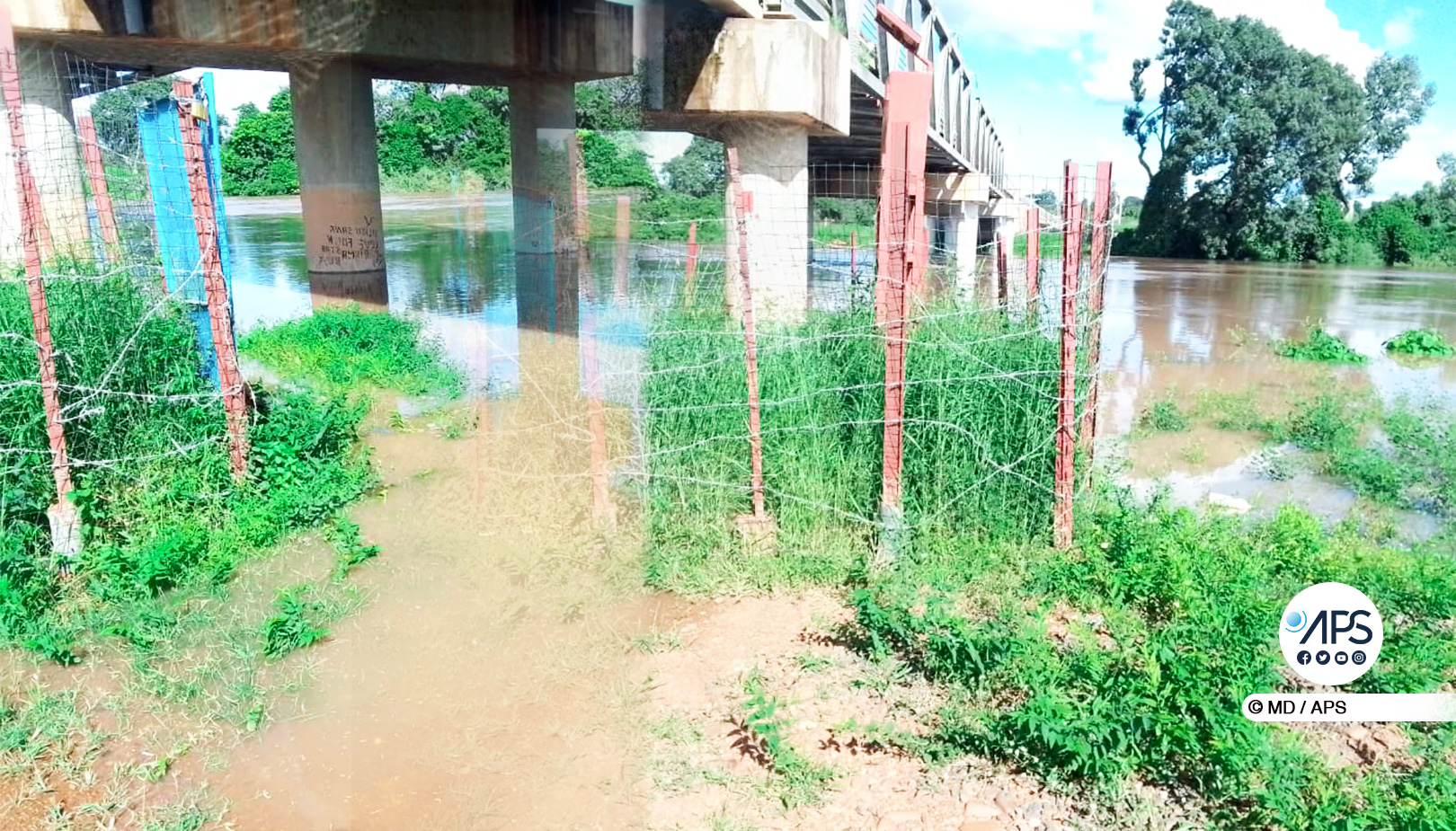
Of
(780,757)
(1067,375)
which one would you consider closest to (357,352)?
(1067,375)

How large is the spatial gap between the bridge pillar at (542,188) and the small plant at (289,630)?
44.5 ft

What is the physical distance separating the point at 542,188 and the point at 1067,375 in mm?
19159

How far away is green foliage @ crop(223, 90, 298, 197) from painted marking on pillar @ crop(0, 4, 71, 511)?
147 ft

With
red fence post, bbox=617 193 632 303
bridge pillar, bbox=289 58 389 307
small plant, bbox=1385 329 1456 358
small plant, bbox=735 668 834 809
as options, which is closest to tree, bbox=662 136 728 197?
bridge pillar, bbox=289 58 389 307

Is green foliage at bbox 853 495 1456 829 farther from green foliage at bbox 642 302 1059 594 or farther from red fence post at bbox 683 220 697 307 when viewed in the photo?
red fence post at bbox 683 220 697 307

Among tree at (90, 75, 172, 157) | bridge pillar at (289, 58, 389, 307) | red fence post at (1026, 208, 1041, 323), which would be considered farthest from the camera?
bridge pillar at (289, 58, 389, 307)

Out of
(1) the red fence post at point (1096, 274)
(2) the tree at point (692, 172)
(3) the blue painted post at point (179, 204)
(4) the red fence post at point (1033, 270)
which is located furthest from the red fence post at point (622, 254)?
(2) the tree at point (692, 172)

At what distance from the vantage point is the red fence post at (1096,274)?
6.34 metres

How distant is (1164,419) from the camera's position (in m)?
10.8

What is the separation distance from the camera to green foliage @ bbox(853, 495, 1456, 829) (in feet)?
11.5

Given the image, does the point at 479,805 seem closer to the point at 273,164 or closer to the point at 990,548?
the point at 990,548

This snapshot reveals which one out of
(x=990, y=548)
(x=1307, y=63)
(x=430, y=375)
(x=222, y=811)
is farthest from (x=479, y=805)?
(x=1307, y=63)

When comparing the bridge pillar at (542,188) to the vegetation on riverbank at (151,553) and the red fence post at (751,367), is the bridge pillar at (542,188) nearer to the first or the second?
the vegetation on riverbank at (151,553)

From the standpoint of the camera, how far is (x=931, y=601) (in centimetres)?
460
